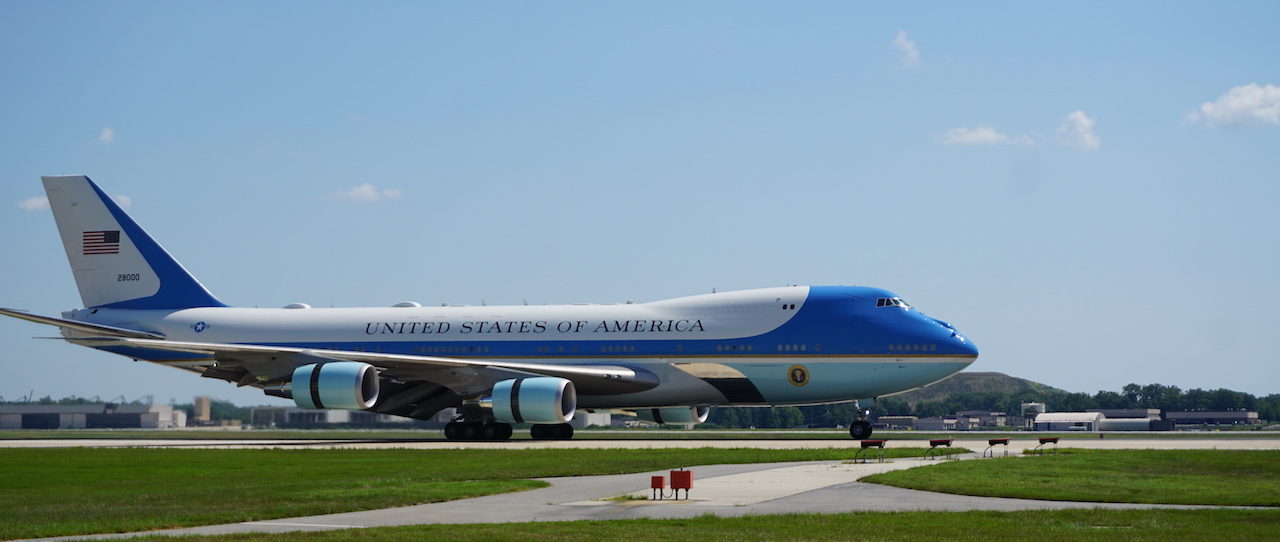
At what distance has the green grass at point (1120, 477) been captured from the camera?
2111 cm

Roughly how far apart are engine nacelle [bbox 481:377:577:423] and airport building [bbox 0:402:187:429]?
49510 mm

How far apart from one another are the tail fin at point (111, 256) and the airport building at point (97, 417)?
33.4 m

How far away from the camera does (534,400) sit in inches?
1586

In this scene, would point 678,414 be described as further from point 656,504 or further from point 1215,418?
point 1215,418

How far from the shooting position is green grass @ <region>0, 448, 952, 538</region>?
19500 mm

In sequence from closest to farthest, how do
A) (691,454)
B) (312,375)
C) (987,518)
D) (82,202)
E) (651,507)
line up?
(987,518)
(651,507)
(691,454)
(312,375)
(82,202)

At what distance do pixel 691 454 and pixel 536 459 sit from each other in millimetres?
3840

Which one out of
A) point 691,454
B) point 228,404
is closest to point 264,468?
point 691,454

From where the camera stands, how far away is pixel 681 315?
4503cm

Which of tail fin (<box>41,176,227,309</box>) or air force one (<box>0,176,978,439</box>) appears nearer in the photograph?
air force one (<box>0,176,978,439</box>)

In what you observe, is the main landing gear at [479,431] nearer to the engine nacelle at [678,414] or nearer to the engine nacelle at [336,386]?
the engine nacelle at [336,386]

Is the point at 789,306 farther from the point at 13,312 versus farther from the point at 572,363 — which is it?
the point at 13,312

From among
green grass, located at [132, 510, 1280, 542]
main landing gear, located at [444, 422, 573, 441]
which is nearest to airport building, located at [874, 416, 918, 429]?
main landing gear, located at [444, 422, 573, 441]

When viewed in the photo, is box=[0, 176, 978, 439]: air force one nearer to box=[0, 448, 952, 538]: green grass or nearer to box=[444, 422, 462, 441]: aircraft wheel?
box=[444, 422, 462, 441]: aircraft wheel
